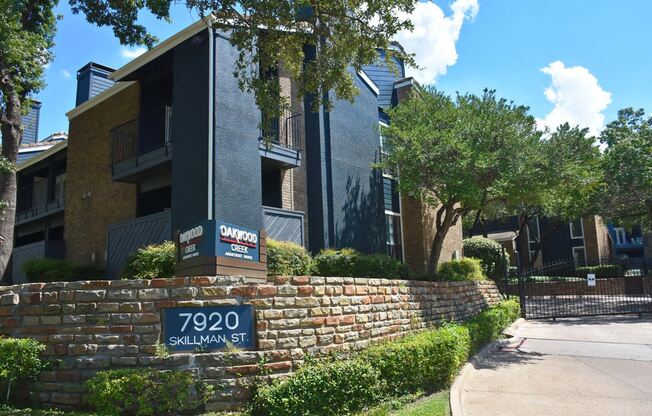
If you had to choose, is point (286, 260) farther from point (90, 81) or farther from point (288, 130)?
point (90, 81)

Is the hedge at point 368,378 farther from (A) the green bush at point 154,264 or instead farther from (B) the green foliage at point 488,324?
(A) the green bush at point 154,264

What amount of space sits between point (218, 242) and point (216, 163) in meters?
5.48

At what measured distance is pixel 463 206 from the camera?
1605cm

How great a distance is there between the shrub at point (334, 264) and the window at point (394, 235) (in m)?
5.15

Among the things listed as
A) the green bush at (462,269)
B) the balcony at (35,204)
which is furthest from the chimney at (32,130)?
the green bush at (462,269)

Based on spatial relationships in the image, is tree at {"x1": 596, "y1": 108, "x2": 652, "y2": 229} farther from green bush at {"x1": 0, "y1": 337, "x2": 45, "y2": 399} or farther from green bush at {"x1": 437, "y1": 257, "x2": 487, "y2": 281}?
green bush at {"x1": 0, "y1": 337, "x2": 45, "y2": 399}

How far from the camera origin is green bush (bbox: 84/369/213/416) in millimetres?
5793

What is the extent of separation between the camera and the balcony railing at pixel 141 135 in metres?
14.6

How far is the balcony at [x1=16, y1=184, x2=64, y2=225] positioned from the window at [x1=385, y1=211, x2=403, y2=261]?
468 inches

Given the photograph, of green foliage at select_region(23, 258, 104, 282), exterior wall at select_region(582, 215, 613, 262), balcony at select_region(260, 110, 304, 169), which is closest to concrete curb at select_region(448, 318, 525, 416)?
balcony at select_region(260, 110, 304, 169)

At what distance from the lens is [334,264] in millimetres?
12719

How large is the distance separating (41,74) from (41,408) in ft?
30.3

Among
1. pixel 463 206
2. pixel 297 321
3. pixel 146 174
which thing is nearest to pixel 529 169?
pixel 463 206

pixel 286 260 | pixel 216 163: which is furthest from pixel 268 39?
pixel 286 260
